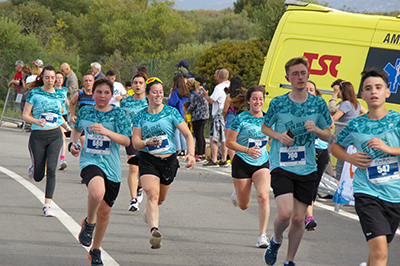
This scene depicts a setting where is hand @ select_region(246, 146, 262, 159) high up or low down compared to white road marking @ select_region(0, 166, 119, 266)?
up

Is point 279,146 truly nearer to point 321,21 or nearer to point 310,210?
point 310,210

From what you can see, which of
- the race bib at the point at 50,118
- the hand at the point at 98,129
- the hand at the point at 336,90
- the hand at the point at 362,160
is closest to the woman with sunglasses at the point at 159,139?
the hand at the point at 98,129

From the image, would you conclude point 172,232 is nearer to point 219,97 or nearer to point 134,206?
point 134,206

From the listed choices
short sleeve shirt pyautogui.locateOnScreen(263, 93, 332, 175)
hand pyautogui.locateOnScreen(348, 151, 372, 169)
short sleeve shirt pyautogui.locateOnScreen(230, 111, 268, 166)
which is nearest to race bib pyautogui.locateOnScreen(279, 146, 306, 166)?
short sleeve shirt pyautogui.locateOnScreen(263, 93, 332, 175)

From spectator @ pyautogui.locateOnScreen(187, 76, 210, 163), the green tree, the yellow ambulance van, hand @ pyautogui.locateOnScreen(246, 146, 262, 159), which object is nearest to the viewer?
hand @ pyautogui.locateOnScreen(246, 146, 262, 159)

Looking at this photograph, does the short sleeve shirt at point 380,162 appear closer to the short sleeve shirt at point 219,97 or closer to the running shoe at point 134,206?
the running shoe at point 134,206

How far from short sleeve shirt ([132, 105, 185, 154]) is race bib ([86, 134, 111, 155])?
61 cm

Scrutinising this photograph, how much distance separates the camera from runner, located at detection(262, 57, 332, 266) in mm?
4992

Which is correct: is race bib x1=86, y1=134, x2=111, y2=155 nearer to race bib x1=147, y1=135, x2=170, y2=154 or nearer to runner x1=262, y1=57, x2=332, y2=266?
race bib x1=147, y1=135, x2=170, y2=154

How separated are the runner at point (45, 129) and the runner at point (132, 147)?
40.9 inches

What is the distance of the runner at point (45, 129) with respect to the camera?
24.2ft

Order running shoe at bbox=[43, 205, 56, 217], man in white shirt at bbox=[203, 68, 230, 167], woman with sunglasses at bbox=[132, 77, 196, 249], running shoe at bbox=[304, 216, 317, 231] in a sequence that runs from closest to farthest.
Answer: woman with sunglasses at bbox=[132, 77, 196, 249]
running shoe at bbox=[304, 216, 317, 231]
running shoe at bbox=[43, 205, 56, 217]
man in white shirt at bbox=[203, 68, 230, 167]

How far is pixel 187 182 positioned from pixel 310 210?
3782mm

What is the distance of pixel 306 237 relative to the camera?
21.6 feet
